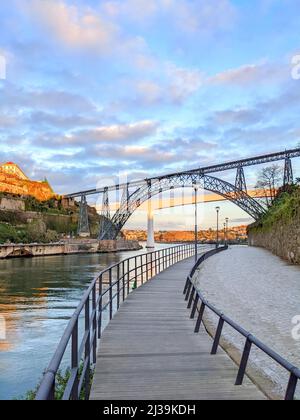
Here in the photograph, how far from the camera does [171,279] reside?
17.6m

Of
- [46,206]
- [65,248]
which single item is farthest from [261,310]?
[46,206]

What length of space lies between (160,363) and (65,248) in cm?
9074

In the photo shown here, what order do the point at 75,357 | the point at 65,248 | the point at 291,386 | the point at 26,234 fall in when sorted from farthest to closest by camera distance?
the point at 26,234
the point at 65,248
the point at 75,357
the point at 291,386

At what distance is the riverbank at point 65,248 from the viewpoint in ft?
252

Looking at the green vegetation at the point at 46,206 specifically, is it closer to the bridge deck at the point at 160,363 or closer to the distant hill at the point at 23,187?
the distant hill at the point at 23,187

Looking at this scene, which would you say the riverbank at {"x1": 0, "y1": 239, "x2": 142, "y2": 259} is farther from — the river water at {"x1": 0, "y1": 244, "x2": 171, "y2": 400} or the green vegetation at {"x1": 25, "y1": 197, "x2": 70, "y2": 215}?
the river water at {"x1": 0, "y1": 244, "x2": 171, "y2": 400}

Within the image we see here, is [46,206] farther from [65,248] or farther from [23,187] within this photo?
[65,248]

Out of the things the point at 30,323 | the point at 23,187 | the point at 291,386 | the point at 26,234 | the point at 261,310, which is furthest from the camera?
the point at 23,187

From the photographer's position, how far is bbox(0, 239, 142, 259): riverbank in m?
76.8

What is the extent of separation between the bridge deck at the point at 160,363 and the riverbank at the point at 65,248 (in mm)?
68739

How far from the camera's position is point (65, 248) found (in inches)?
3733

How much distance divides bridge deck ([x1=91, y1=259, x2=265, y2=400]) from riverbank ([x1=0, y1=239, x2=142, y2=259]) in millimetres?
68739

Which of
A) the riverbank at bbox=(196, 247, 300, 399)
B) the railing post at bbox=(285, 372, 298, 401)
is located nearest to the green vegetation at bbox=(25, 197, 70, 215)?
the riverbank at bbox=(196, 247, 300, 399)
